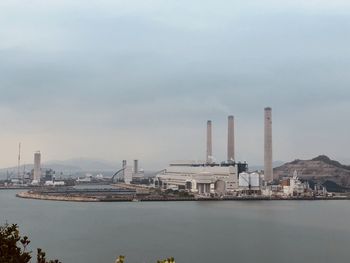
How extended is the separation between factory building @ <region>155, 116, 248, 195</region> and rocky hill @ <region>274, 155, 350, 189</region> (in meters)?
6.37

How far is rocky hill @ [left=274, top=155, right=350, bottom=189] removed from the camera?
99.9 ft

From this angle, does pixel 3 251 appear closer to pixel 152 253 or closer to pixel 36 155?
pixel 152 253

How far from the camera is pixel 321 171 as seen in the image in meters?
33.0

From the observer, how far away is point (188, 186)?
1006 inches

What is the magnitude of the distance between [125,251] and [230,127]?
21.7 meters

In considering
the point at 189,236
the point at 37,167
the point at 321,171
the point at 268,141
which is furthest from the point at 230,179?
the point at 37,167

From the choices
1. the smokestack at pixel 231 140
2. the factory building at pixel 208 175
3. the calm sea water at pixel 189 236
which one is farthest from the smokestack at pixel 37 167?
the calm sea water at pixel 189 236

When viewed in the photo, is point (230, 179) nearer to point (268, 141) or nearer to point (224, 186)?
point (224, 186)

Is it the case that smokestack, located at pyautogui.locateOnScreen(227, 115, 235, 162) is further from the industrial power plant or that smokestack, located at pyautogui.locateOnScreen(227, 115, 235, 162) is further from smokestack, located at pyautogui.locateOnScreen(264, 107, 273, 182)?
smokestack, located at pyautogui.locateOnScreen(264, 107, 273, 182)

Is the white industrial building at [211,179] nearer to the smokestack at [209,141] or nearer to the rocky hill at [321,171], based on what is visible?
the smokestack at [209,141]

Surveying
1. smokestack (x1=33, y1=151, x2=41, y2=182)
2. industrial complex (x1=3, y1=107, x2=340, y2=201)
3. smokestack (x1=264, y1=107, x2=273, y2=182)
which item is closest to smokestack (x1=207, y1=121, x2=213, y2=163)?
industrial complex (x1=3, y1=107, x2=340, y2=201)

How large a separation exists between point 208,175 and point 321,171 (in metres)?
11.9

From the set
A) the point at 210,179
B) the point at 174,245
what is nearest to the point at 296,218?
the point at 174,245

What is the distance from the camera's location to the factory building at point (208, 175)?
2394 cm
